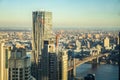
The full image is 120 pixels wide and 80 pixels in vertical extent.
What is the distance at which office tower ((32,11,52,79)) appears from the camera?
16.8ft

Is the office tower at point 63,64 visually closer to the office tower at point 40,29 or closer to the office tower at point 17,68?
the office tower at point 40,29

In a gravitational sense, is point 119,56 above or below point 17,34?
below

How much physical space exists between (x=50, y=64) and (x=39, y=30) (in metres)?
1.24

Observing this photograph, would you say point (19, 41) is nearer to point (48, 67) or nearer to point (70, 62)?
point (48, 67)

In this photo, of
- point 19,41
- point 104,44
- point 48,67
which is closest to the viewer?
point 19,41

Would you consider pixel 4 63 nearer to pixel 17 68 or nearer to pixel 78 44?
pixel 17 68

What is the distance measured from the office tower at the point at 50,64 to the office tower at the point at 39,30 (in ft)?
0.29

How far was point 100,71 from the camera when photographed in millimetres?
5336

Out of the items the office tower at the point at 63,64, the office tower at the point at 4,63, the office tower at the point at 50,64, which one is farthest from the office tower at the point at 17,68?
the office tower at the point at 63,64

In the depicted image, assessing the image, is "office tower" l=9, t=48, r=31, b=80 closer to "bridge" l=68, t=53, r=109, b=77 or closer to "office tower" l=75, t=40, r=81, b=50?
"bridge" l=68, t=53, r=109, b=77

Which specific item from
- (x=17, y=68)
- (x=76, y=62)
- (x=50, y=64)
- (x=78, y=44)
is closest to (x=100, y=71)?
(x=76, y=62)

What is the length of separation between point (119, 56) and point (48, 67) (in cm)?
109

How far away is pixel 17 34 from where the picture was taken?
4223mm

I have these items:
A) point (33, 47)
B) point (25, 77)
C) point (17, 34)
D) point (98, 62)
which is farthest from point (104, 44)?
point (25, 77)
